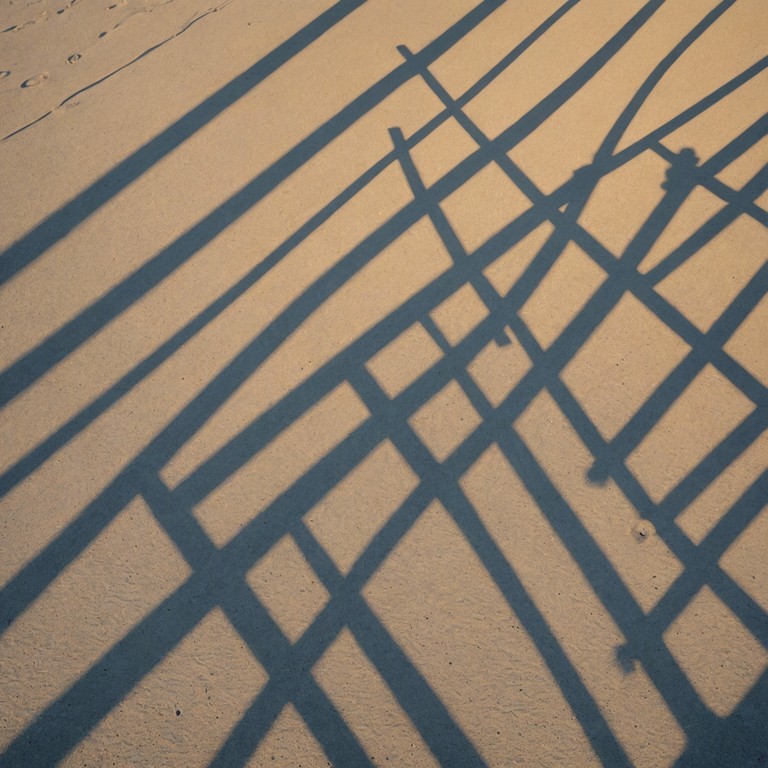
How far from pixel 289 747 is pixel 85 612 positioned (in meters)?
1.11

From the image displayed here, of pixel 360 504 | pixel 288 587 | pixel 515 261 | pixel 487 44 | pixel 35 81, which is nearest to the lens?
pixel 288 587

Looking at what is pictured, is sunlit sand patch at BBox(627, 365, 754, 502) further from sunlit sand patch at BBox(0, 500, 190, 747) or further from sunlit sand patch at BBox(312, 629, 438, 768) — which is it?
sunlit sand patch at BBox(0, 500, 190, 747)

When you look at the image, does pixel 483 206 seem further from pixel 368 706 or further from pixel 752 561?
pixel 368 706

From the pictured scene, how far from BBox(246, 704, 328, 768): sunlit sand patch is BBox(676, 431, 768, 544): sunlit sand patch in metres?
1.85

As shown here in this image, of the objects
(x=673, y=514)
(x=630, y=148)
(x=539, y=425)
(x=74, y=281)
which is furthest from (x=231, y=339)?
(x=630, y=148)

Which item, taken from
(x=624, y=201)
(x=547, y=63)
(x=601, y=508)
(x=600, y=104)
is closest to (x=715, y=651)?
(x=601, y=508)

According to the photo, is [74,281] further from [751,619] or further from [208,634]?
[751,619]

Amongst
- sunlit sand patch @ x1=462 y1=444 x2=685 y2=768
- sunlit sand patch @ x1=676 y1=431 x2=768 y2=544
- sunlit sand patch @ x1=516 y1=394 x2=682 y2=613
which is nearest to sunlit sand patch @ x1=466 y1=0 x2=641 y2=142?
sunlit sand patch @ x1=516 y1=394 x2=682 y2=613

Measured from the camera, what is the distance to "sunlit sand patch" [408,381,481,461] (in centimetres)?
304

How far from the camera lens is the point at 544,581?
2.73 meters

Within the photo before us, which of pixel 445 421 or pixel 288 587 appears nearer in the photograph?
pixel 288 587

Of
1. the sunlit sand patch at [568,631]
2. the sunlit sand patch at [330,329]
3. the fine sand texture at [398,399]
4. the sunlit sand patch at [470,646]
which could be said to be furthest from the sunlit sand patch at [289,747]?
the sunlit sand patch at [330,329]

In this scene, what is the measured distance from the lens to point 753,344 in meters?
3.13

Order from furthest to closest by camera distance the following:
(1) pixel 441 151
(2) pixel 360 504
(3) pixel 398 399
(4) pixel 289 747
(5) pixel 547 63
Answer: (5) pixel 547 63, (1) pixel 441 151, (3) pixel 398 399, (2) pixel 360 504, (4) pixel 289 747
